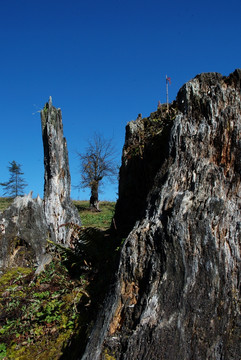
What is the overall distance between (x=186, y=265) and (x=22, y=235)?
530 centimetres

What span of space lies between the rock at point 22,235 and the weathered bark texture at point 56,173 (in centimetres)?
290

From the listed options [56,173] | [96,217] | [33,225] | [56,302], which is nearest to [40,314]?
[56,302]

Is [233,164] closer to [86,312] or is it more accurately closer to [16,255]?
[86,312]

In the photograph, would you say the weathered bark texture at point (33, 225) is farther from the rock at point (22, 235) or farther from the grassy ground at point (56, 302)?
the grassy ground at point (56, 302)

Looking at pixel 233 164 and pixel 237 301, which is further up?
pixel 233 164

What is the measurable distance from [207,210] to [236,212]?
0.52 meters

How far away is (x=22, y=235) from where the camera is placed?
755 cm

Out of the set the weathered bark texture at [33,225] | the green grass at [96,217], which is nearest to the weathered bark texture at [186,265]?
the weathered bark texture at [33,225]

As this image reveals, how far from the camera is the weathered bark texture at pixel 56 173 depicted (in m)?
11.2

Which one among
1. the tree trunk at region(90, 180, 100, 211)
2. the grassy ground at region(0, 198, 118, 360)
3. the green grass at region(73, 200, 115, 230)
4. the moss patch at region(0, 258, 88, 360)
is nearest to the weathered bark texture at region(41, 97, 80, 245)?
the green grass at region(73, 200, 115, 230)

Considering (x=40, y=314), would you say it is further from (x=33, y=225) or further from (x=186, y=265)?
(x=33, y=225)

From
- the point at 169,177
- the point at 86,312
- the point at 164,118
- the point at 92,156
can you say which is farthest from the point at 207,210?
the point at 92,156

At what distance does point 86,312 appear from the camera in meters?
4.40

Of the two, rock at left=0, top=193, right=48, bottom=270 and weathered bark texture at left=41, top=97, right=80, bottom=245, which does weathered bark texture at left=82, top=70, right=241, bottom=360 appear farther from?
weathered bark texture at left=41, top=97, right=80, bottom=245
